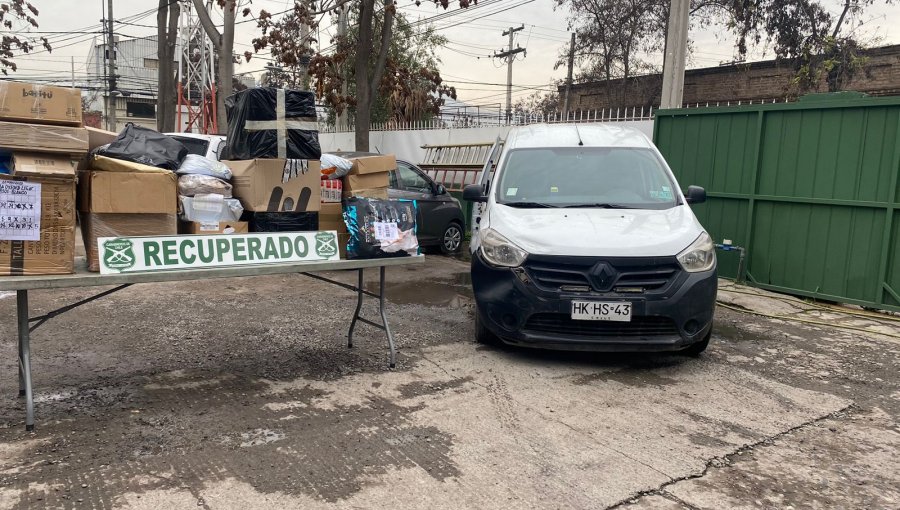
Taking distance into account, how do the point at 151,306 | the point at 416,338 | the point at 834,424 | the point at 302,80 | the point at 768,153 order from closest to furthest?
the point at 834,424
the point at 416,338
the point at 151,306
the point at 768,153
the point at 302,80

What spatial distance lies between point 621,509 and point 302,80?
70.3 ft

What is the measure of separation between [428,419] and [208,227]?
72.3 inches

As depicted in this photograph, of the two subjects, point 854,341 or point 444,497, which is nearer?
point 444,497

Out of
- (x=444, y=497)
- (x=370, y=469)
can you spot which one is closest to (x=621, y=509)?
(x=444, y=497)

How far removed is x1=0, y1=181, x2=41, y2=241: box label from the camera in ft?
11.3

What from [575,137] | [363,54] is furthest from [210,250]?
[363,54]

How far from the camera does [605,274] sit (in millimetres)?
4902

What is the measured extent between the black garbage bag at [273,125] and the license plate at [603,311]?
2.21m

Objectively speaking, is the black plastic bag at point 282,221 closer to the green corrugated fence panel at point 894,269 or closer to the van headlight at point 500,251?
the van headlight at point 500,251

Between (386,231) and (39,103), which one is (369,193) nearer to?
(386,231)

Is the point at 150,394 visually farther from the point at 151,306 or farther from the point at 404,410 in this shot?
the point at 151,306

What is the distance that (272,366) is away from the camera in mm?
5102

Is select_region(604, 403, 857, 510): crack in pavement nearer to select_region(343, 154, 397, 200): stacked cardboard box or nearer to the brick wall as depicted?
select_region(343, 154, 397, 200): stacked cardboard box

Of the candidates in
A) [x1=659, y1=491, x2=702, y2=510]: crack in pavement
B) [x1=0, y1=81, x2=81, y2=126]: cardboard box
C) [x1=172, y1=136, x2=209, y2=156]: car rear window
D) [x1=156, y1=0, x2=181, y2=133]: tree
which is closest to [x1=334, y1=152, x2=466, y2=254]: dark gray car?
[x1=172, y1=136, x2=209, y2=156]: car rear window
